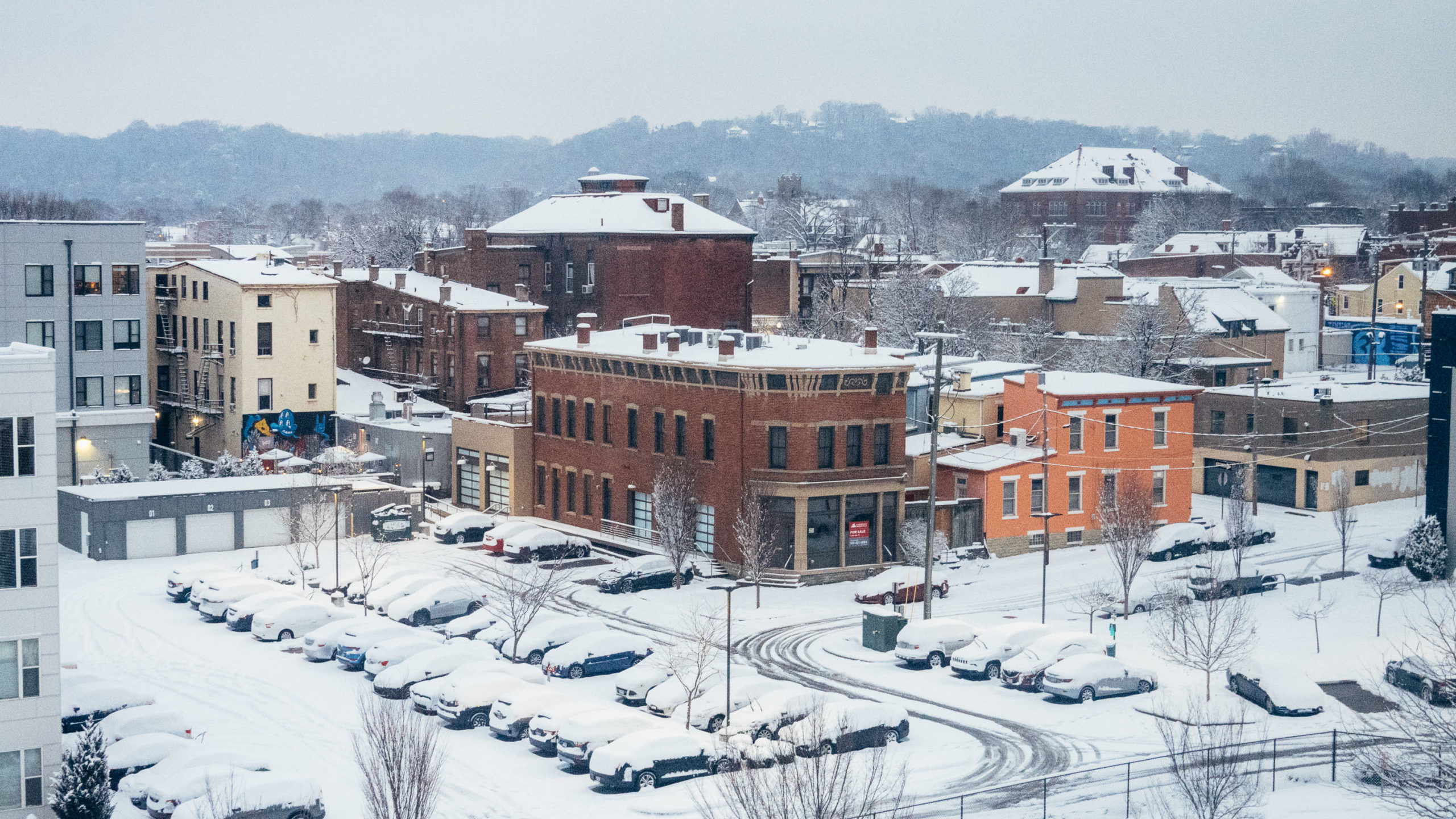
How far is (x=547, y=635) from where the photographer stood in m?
47.2

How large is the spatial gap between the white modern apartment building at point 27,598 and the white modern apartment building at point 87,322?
42.5 metres

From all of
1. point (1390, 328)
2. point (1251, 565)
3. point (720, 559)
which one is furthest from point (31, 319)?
point (1390, 328)

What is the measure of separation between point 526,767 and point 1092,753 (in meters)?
13.1

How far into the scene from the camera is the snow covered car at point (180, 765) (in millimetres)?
34562

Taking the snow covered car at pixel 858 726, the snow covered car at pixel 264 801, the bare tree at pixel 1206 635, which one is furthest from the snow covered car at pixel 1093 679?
the snow covered car at pixel 264 801

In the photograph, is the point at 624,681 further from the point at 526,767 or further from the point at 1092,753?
the point at 1092,753

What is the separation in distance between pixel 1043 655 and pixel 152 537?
35495mm

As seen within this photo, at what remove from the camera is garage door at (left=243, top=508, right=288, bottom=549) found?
64312 mm

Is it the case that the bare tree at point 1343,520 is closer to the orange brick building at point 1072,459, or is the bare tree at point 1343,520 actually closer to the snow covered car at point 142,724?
the orange brick building at point 1072,459

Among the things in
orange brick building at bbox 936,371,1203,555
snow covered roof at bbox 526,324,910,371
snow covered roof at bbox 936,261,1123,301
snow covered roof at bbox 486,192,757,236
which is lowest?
orange brick building at bbox 936,371,1203,555

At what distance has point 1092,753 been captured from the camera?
38.2m

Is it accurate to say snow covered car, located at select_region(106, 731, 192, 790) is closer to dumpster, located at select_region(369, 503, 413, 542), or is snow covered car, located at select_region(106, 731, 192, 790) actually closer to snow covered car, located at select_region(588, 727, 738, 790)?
snow covered car, located at select_region(588, 727, 738, 790)

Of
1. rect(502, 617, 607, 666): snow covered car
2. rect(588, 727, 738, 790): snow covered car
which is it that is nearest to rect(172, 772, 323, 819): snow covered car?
rect(588, 727, 738, 790): snow covered car

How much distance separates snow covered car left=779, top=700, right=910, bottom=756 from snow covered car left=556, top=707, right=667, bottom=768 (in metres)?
3.36
